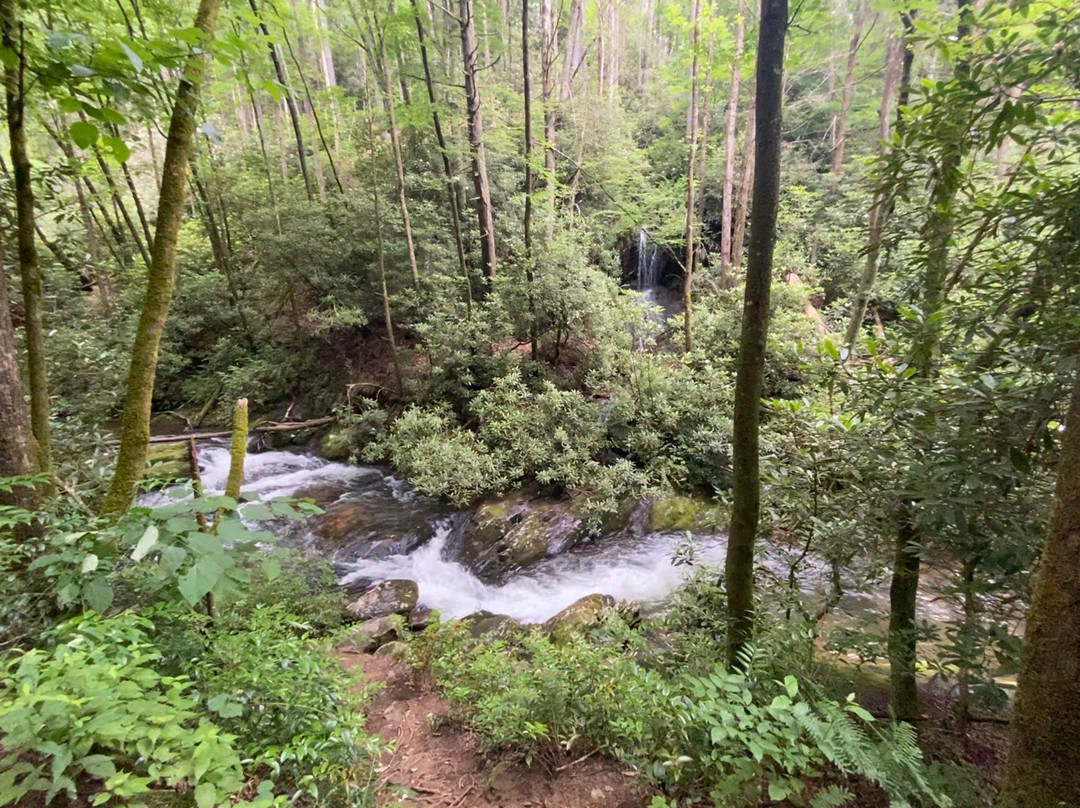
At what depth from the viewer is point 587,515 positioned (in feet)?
26.4

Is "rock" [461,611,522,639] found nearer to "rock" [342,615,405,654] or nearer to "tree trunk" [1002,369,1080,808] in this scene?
"rock" [342,615,405,654]

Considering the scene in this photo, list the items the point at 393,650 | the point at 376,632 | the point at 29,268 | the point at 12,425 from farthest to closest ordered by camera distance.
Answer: the point at 376,632
the point at 393,650
the point at 29,268
the point at 12,425

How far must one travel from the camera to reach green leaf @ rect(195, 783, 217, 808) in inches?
56.7

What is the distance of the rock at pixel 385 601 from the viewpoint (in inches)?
244

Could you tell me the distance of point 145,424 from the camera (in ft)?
10.1

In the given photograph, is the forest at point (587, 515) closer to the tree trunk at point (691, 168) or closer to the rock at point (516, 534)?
the rock at point (516, 534)

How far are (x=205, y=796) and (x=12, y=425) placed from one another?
8.14 feet

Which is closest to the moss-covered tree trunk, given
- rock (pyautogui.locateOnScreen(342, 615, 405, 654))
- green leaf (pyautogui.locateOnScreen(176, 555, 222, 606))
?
green leaf (pyautogui.locateOnScreen(176, 555, 222, 606))

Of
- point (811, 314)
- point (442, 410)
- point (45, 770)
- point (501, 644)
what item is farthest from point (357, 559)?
point (811, 314)

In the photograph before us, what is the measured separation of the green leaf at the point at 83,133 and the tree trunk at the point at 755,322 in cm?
290

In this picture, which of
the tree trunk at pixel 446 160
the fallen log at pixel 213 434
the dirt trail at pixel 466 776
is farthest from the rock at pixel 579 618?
the tree trunk at pixel 446 160

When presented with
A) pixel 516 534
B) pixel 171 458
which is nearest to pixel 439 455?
pixel 516 534

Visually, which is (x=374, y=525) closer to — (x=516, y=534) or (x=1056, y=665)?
(x=516, y=534)

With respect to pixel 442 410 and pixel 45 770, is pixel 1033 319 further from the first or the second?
pixel 442 410
